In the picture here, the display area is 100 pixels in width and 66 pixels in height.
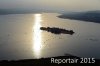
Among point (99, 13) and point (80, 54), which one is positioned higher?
point (99, 13)

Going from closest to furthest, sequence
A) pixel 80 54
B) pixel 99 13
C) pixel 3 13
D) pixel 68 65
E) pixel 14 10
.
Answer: pixel 68 65 → pixel 80 54 → pixel 99 13 → pixel 3 13 → pixel 14 10

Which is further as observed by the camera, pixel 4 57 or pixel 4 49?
pixel 4 49

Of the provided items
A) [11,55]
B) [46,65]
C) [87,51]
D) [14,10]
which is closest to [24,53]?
[11,55]

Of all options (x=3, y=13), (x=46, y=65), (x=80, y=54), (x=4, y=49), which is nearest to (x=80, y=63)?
(x=46, y=65)

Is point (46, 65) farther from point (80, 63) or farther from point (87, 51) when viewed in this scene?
point (87, 51)

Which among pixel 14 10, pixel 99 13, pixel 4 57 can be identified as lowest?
pixel 4 57

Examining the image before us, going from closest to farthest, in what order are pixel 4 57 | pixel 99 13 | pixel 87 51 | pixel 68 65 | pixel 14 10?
1. pixel 68 65
2. pixel 4 57
3. pixel 87 51
4. pixel 99 13
5. pixel 14 10

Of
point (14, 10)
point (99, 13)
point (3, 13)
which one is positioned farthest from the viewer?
point (14, 10)

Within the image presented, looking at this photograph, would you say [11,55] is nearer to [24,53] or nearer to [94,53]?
[24,53]

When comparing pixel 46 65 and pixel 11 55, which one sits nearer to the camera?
pixel 46 65
